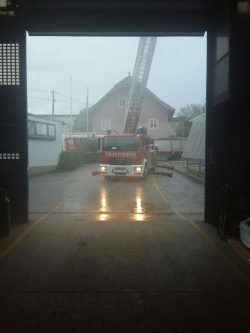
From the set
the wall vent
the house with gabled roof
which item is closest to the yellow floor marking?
the wall vent

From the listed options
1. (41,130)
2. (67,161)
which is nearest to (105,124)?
(67,161)

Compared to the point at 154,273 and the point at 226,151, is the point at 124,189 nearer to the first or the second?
the point at 226,151

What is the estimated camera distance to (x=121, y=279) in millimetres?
6477

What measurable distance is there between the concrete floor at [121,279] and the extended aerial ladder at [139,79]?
699 inches

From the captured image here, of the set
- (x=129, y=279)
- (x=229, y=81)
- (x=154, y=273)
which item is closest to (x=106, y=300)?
(x=129, y=279)

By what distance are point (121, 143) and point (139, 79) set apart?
5889 millimetres

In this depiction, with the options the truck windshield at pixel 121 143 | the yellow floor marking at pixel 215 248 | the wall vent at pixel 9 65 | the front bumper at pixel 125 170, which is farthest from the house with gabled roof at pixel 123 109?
the wall vent at pixel 9 65

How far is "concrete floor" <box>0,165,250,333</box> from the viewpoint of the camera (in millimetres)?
5004

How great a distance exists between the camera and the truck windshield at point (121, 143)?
23.4m

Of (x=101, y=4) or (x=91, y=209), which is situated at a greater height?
(x=101, y=4)

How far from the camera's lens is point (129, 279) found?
21.2ft

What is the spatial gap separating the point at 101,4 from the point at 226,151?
13.9 ft

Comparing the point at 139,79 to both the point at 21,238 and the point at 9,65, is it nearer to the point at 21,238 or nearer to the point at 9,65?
the point at 9,65

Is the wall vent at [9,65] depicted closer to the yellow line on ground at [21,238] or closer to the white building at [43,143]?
the yellow line on ground at [21,238]
